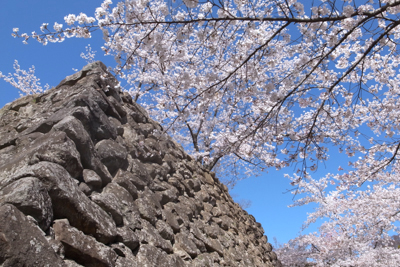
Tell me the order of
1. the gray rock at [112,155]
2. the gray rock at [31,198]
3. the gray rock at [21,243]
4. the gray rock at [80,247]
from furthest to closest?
the gray rock at [112,155] → the gray rock at [80,247] → the gray rock at [31,198] → the gray rock at [21,243]

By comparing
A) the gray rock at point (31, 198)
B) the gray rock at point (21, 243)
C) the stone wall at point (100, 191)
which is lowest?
the gray rock at point (21, 243)

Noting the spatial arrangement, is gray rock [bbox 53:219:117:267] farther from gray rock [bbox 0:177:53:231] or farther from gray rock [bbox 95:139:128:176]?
gray rock [bbox 95:139:128:176]

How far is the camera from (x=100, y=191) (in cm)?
288

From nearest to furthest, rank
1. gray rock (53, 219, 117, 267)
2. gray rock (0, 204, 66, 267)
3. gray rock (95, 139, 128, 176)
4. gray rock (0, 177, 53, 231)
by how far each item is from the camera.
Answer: gray rock (0, 204, 66, 267)
gray rock (0, 177, 53, 231)
gray rock (53, 219, 117, 267)
gray rock (95, 139, 128, 176)

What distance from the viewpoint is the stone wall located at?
6.43 feet

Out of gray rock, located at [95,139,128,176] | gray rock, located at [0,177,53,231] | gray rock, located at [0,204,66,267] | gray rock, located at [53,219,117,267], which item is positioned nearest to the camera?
gray rock, located at [0,204,66,267]

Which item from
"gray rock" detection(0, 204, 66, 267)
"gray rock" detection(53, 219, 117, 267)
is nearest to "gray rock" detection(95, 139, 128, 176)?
"gray rock" detection(53, 219, 117, 267)

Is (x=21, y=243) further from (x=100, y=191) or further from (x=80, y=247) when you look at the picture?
(x=100, y=191)

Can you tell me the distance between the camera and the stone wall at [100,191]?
196 centimetres

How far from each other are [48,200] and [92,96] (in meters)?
1.75

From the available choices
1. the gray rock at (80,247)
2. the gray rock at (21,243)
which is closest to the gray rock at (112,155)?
the gray rock at (80,247)

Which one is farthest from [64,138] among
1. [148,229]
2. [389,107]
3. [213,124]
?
[213,124]

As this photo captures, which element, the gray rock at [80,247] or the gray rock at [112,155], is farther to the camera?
the gray rock at [112,155]

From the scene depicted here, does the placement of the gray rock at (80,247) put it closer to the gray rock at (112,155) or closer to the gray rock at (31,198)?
the gray rock at (31,198)
